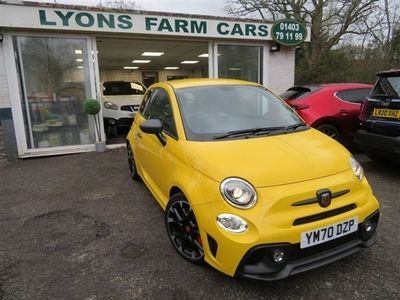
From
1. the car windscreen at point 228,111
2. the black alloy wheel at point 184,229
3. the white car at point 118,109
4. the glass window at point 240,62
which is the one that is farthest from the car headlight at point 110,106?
the black alloy wheel at point 184,229

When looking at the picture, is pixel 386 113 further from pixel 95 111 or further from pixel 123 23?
pixel 95 111

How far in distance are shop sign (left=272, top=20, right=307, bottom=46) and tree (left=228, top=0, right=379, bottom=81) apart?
390 inches

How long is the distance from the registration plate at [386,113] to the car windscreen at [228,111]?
6.11 feet

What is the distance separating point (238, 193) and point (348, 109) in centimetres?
479

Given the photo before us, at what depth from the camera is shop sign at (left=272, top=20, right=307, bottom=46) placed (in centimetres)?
791

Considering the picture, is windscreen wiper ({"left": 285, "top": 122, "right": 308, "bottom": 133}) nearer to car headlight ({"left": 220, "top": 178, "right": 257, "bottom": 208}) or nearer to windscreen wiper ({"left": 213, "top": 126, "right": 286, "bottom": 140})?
windscreen wiper ({"left": 213, "top": 126, "right": 286, "bottom": 140})

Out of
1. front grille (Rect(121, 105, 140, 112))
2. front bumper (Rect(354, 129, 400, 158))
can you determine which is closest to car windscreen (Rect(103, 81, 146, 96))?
front grille (Rect(121, 105, 140, 112))

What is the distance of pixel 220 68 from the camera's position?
27.0 feet

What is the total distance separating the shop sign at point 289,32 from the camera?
7910mm

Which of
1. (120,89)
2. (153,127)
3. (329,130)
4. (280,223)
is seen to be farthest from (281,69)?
(280,223)

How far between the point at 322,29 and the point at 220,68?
13.7 meters

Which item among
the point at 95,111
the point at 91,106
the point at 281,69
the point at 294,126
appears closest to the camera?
the point at 294,126

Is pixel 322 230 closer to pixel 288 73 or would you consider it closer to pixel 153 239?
pixel 153 239

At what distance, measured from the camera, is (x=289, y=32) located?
8000 mm
